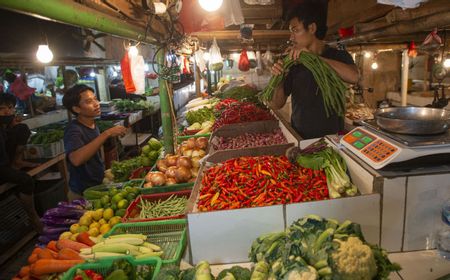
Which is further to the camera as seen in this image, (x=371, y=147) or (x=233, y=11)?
(x=233, y=11)

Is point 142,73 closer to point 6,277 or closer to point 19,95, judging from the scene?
point 6,277

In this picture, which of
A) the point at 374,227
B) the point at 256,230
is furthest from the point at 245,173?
the point at 374,227

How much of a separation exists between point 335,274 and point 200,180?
1.74 meters

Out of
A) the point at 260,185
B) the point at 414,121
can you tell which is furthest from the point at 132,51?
the point at 414,121

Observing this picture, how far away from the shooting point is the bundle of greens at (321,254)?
1.42m

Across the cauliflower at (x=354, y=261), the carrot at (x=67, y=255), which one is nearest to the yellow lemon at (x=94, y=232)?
the carrot at (x=67, y=255)

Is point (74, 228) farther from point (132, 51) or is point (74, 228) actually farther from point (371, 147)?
point (371, 147)

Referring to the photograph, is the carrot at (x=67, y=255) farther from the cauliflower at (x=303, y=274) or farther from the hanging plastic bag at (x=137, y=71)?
Answer: the hanging plastic bag at (x=137, y=71)

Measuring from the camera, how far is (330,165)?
249cm

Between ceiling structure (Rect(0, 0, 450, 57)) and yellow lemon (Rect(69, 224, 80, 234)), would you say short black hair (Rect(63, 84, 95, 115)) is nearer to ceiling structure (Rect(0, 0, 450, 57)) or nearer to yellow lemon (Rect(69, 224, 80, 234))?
ceiling structure (Rect(0, 0, 450, 57))

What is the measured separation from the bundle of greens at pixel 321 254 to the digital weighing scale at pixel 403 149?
0.62 meters

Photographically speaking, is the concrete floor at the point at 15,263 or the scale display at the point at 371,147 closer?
the scale display at the point at 371,147

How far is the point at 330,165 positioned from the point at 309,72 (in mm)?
1543

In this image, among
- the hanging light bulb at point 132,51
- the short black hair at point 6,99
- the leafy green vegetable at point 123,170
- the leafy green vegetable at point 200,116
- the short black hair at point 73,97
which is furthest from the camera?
the leafy green vegetable at point 200,116
